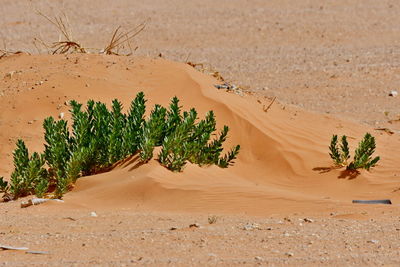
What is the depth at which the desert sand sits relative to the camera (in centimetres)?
643

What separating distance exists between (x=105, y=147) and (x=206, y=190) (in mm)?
1311

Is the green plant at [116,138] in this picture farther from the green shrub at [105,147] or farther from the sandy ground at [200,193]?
the sandy ground at [200,193]

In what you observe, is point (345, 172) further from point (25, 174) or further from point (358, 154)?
point (25, 174)

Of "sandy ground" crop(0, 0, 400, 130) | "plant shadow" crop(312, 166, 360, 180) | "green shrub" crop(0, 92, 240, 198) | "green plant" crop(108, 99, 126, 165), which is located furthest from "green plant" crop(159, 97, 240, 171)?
"sandy ground" crop(0, 0, 400, 130)

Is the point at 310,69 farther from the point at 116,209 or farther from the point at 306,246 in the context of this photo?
the point at 306,246

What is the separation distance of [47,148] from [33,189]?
503mm

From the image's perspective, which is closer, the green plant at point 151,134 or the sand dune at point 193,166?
the sand dune at point 193,166

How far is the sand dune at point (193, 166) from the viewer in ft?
27.1

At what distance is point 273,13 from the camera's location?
75.5 ft

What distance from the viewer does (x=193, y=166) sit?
8953 mm

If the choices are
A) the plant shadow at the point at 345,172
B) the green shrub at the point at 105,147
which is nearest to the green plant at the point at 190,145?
the green shrub at the point at 105,147

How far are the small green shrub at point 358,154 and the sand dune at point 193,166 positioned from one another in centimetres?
15

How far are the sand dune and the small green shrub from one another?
0.15 metres

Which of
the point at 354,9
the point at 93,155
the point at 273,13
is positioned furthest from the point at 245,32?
the point at 93,155
